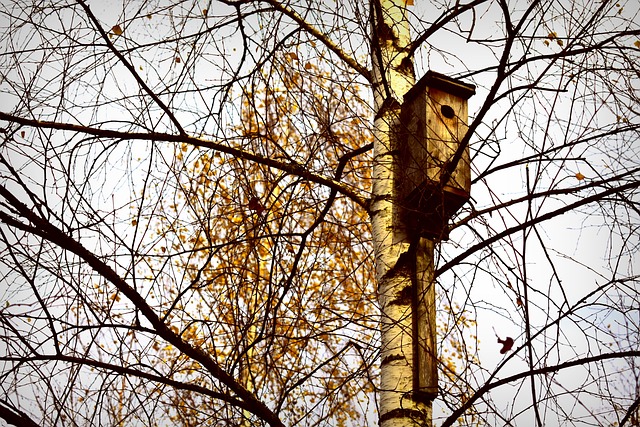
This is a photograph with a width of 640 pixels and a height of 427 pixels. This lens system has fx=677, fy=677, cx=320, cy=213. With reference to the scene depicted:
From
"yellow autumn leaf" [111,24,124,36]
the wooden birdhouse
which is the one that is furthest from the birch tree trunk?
"yellow autumn leaf" [111,24,124,36]

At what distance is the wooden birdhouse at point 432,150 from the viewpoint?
8.50 ft

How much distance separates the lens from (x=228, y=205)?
2.49m

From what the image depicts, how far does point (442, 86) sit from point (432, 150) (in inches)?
11.6

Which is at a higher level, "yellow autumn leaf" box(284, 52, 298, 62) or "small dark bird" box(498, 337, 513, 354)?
"yellow autumn leaf" box(284, 52, 298, 62)

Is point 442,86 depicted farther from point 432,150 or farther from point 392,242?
point 392,242

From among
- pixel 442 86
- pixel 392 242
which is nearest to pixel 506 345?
pixel 392 242

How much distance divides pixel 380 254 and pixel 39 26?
4.91ft

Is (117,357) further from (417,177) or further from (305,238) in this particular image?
(417,177)

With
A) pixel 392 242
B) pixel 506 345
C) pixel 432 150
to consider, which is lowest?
pixel 506 345

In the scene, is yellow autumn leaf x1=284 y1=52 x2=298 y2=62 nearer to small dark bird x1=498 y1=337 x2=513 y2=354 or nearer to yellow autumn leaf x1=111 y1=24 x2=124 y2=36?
yellow autumn leaf x1=111 y1=24 x2=124 y2=36

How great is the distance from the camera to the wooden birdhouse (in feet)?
8.50

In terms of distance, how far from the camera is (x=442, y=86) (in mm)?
2768

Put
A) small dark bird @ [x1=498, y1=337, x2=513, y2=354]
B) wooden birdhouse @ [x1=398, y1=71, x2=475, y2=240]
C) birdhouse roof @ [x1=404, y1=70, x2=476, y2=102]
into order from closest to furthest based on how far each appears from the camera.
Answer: small dark bird @ [x1=498, y1=337, x2=513, y2=354], wooden birdhouse @ [x1=398, y1=71, x2=475, y2=240], birdhouse roof @ [x1=404, y1=70, x2=476, y2=102]

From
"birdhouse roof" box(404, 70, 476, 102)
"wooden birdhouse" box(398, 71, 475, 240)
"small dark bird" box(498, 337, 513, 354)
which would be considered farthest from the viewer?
"birdhouse roof" box(404, 70, 476, 102)
